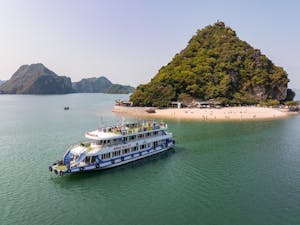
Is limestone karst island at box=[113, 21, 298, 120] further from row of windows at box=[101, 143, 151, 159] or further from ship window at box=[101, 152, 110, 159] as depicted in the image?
ship window at box=[101, 152, 110, 159]

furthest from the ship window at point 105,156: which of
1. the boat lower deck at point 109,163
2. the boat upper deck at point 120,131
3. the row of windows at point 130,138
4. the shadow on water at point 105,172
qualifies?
the boat upper deck at point 120,131

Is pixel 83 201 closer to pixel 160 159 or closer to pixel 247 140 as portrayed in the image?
pixel 160 159

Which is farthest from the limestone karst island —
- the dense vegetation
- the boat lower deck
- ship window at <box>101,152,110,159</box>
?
ship window at <box>101,152,110,159</box>

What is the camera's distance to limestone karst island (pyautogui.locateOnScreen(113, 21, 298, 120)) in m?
139

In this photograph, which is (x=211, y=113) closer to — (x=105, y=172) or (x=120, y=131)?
(x=120, y=131)

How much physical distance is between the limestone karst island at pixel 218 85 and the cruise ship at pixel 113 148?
2834 inches

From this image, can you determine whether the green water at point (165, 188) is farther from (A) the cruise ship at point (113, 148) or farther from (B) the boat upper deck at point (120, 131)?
(B) the boat upper deck at point (120, 131)

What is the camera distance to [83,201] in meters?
32.4

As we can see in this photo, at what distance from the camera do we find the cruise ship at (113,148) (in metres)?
40.7

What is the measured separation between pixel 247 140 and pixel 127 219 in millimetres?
48262

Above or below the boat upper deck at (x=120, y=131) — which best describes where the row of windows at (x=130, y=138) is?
below

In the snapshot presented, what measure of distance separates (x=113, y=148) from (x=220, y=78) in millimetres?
126742

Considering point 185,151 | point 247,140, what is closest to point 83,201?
point 185,151

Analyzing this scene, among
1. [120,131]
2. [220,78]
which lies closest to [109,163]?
[120,131]
